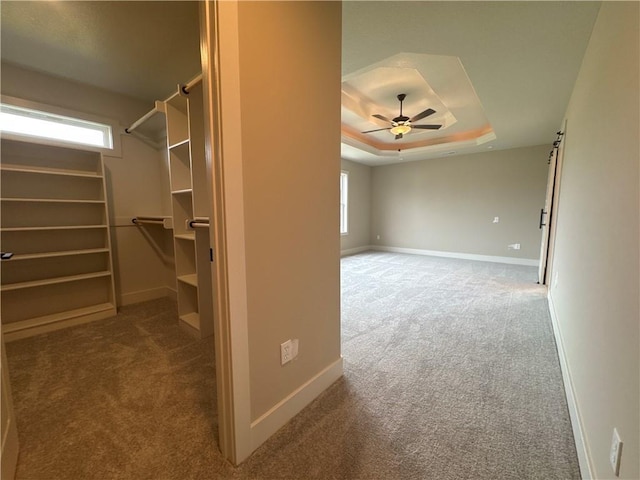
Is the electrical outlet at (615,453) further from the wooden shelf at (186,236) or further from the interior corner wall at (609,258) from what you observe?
the wooden shelf at (186,236)

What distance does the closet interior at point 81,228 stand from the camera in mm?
2336

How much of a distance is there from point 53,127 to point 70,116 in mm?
203

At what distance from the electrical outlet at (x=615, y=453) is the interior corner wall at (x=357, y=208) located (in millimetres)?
5759

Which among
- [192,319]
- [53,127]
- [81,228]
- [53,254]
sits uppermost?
[53,127]

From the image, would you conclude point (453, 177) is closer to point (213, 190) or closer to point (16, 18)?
point (213, 190)

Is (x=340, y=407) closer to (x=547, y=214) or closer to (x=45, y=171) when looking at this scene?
(x=45, y=171)

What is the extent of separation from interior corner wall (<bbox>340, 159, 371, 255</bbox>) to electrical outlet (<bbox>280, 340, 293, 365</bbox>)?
5.28 m

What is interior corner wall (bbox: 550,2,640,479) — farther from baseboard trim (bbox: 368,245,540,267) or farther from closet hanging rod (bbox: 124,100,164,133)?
baseboard trim (bbox: 368,245,540,267)

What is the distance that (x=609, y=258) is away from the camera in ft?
3.76

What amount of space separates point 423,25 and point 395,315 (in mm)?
2524

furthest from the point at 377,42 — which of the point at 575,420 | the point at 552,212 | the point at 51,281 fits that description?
the point at 51,281

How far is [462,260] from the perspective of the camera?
19.8 ft

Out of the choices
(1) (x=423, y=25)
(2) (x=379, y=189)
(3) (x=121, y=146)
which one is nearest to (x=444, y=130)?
(2) (x=379, y=189)

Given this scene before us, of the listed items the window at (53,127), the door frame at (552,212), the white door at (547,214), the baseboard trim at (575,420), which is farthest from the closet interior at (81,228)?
the white door at (547,214)
